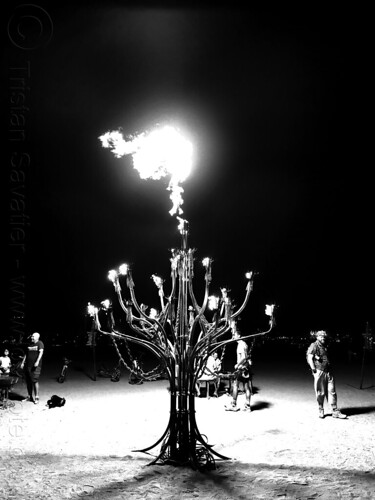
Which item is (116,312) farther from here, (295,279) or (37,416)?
(37,416)

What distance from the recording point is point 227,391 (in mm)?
13641

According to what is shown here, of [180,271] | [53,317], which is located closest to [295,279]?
[53,317]

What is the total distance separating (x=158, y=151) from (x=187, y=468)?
5.05m

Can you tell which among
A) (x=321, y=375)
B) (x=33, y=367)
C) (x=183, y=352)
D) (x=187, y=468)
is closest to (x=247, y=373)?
(x=321, y=375)

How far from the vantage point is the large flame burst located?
689 centimetres

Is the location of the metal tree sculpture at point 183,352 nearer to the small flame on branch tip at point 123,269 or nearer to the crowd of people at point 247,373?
the small flame on branch tip at point 123,269

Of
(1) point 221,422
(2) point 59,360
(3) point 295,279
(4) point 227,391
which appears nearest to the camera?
(1) point 221,422

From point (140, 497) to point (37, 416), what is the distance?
5.67 meters

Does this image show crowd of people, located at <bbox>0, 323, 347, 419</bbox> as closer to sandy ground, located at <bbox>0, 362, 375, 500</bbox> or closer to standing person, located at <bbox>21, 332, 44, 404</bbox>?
standing person, located at <bbox>21, 332, 44, 404</bbox>

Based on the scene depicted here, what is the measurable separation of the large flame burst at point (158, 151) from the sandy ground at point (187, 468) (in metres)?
4.13

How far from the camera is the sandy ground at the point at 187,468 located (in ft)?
21.2

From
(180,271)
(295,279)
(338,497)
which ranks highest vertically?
(295,279)

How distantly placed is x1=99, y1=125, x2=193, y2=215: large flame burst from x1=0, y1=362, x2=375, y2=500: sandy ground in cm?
413

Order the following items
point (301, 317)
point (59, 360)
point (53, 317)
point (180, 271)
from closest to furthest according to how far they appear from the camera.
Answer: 1. point (180, 271)
2. point (59, 360)
3. point (53, 317)
4. point (301, 317)
